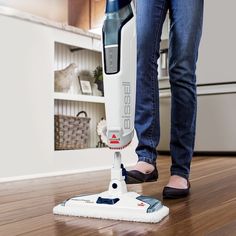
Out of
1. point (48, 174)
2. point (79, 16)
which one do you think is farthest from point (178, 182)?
point (79, 16)

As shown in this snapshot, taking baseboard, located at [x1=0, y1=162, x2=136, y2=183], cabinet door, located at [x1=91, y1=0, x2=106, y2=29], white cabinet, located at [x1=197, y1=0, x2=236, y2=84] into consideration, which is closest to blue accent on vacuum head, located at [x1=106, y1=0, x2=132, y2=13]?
baseboard, located at [x1=0, y1=162, x2=136, y2=183]

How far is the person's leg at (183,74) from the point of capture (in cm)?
133

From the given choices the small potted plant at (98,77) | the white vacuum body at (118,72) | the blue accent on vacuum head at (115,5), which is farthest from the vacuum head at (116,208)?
the small potted plant at (98,77)

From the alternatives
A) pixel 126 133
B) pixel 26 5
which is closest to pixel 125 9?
pixel 126 133

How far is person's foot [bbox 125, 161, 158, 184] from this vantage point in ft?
4.20

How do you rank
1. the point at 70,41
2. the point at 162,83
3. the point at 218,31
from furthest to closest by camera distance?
the point at 162,83 < the point at 218,31 < the point at 70,41

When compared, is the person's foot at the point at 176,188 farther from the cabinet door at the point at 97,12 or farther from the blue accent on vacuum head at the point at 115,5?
the cabinet door at the point at 97,12

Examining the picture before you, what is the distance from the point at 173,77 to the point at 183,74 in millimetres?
38

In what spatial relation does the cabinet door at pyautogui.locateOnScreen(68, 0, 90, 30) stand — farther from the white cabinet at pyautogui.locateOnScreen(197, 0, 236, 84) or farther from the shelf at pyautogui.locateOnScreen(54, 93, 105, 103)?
the white cabinet at pyautogui.locateOnScreen(197, 0, 236, 84)

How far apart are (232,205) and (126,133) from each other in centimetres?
43

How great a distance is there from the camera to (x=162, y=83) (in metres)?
3.79

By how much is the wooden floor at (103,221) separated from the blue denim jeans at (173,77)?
17 cm

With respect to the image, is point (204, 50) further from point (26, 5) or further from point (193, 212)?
point (193, 212)

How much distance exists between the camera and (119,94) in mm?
1020
